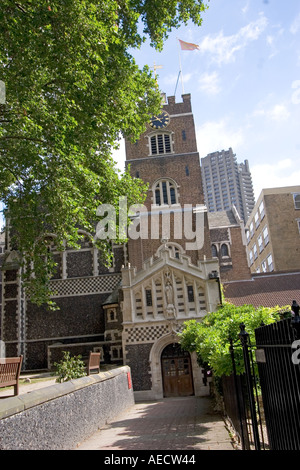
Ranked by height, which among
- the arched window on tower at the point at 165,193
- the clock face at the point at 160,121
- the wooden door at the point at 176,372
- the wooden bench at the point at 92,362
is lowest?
the wooden door at the point at 176,372

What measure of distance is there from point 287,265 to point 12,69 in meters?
37.6

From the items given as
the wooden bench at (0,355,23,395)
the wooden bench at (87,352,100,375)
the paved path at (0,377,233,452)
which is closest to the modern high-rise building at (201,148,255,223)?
the wooden bench at (87,352,100,375)

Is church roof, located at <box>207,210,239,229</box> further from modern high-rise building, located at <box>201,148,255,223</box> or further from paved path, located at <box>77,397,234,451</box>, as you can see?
modern high-rise building, located at <box>201,148,255,223</box>

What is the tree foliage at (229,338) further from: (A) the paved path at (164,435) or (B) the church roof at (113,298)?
(B) the church roof at (113,298)

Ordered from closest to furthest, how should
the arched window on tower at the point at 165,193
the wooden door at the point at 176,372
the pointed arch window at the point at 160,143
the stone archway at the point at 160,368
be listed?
the stone archway at the point at 160,368 < the wooden door at the point at 176,372 < the arched window on tower at the point at 165,193 < the pointed arch window at the point at 160,143

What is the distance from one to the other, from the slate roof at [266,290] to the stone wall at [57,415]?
17.8 metres

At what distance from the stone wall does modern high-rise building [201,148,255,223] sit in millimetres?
156581

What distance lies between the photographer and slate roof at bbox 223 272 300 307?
27297mm

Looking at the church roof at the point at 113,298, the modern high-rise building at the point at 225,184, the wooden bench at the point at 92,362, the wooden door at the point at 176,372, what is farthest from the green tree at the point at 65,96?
the modern high-rise building at the point at 225,184

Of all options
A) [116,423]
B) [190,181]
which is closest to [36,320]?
[190,181]

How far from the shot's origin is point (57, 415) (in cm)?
693

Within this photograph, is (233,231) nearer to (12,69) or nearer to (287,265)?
(287,265)

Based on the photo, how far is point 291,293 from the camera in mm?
28016

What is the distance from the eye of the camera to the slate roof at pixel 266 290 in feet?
89.6
